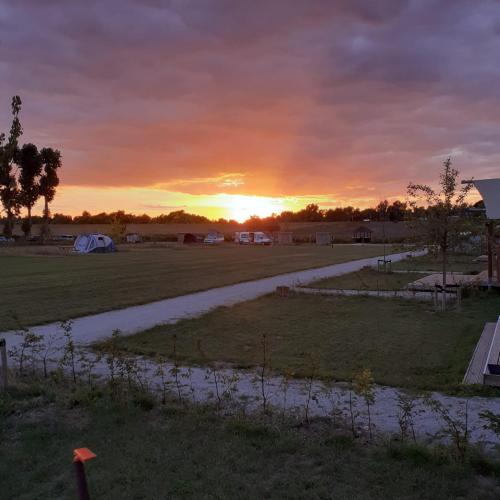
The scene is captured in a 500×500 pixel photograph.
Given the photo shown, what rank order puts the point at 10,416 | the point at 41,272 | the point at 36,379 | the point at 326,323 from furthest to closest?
the point at 41,272, the point at 326,323, the point at 36,379, the point at 10,416

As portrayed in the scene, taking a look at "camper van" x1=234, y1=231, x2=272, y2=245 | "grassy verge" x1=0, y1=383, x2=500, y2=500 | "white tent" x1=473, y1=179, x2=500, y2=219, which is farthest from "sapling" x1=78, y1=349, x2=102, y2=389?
"camper van" x1=234, y1=231, x2=272, y2=245

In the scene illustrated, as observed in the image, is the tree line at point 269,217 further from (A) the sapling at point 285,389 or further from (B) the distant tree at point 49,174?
(A) the sapling at point 285,389

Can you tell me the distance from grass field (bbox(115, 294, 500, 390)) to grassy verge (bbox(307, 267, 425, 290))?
3.22 m

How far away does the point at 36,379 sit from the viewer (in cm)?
639

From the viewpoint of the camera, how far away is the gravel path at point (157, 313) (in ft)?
31.3

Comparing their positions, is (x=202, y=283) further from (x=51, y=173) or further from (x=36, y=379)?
(x=51, y=173)

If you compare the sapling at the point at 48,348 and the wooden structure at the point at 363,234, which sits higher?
the wooden structure at the point at 363,234

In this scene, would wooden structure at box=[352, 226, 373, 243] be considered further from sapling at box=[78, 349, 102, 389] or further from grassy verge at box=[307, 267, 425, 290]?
sapling at box=[78, 349, 102, 389]

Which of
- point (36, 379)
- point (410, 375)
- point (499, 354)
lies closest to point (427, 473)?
point (410, 375)

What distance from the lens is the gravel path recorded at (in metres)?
9.55

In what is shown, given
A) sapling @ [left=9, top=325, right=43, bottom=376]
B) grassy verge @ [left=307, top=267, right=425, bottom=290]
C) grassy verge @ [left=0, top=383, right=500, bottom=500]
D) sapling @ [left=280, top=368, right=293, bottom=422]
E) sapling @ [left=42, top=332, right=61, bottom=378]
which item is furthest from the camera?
grassy verge @ [left=307, top=267, right=425, bottom=290]

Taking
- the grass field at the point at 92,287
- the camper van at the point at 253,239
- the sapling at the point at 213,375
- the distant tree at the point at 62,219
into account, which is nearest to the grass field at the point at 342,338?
the sapling at the point at 213,375

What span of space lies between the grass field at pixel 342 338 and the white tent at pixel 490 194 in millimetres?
2240

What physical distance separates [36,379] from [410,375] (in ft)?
15.5
